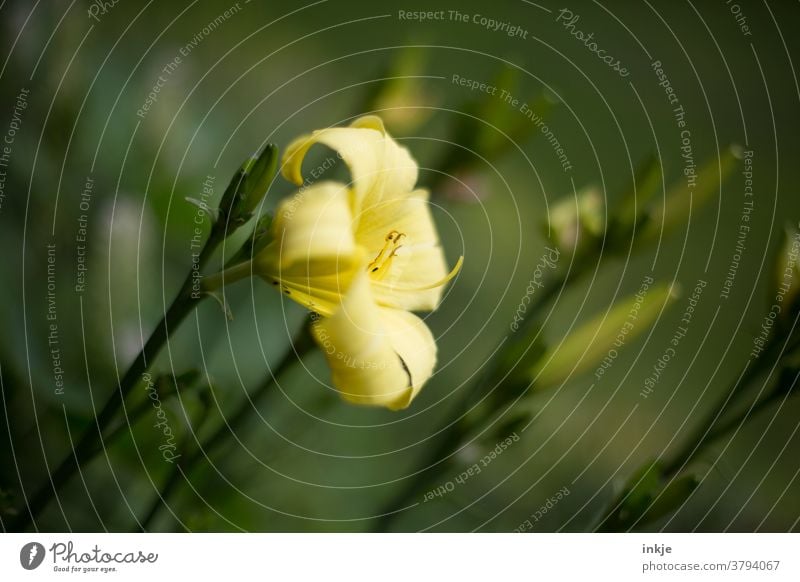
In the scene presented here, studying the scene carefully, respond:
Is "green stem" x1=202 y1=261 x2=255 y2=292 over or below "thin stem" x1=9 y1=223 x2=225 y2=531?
over

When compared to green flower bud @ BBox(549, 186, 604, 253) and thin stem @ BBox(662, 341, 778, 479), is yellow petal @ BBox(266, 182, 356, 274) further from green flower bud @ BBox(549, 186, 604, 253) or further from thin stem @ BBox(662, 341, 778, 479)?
thin stem @ BBox(662, 341, 778, 479)

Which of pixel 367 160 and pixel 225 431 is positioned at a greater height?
pixel 367 160

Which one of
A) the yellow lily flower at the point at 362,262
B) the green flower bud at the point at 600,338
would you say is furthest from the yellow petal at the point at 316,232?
the green flower bud at the point at 600,338

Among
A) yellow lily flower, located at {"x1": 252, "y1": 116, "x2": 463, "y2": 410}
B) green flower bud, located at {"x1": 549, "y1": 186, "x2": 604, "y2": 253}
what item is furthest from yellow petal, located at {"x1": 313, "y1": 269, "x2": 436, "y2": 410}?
green flower bud, located at {"x1": 549, "y1": 186, "x2": 604, "y2": 253}

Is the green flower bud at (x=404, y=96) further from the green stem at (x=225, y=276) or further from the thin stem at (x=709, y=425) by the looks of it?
the thin stem at (x=709, y=425)

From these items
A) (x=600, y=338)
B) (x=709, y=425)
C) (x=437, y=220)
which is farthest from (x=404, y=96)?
(x=709, y=425)
